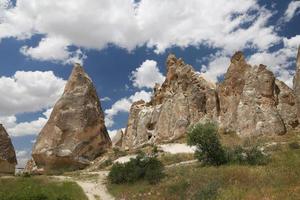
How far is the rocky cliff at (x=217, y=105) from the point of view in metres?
42.1

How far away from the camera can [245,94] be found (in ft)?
144

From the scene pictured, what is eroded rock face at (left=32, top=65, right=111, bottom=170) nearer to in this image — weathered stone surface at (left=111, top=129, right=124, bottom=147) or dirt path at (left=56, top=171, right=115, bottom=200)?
dirt path at (left=56, top=171, right=115, bottom=200)

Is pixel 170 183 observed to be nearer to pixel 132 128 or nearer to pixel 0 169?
pixel 0 169

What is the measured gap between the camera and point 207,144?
96.8 ft

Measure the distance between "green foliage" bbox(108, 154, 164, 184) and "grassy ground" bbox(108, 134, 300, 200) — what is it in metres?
0.66

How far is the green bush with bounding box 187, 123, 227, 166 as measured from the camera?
28.7 meters

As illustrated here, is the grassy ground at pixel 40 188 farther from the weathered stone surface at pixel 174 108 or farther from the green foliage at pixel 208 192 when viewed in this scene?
the weathered stone surface at pixel 174 108

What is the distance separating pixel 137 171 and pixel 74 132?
18.9 metres

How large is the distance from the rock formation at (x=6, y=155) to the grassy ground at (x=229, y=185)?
16428 millimetres

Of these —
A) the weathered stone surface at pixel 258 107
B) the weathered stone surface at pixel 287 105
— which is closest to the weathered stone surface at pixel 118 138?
the weathered stone surface at pixel 258 107

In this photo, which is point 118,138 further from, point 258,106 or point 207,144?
point 207,144

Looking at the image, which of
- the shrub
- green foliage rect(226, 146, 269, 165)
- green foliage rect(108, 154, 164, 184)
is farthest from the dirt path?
green foliage rect(226, 146, 269, 165)

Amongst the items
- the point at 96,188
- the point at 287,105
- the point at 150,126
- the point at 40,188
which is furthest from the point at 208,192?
the point at 150,126

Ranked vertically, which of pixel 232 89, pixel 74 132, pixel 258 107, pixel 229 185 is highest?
pixel 232 89
